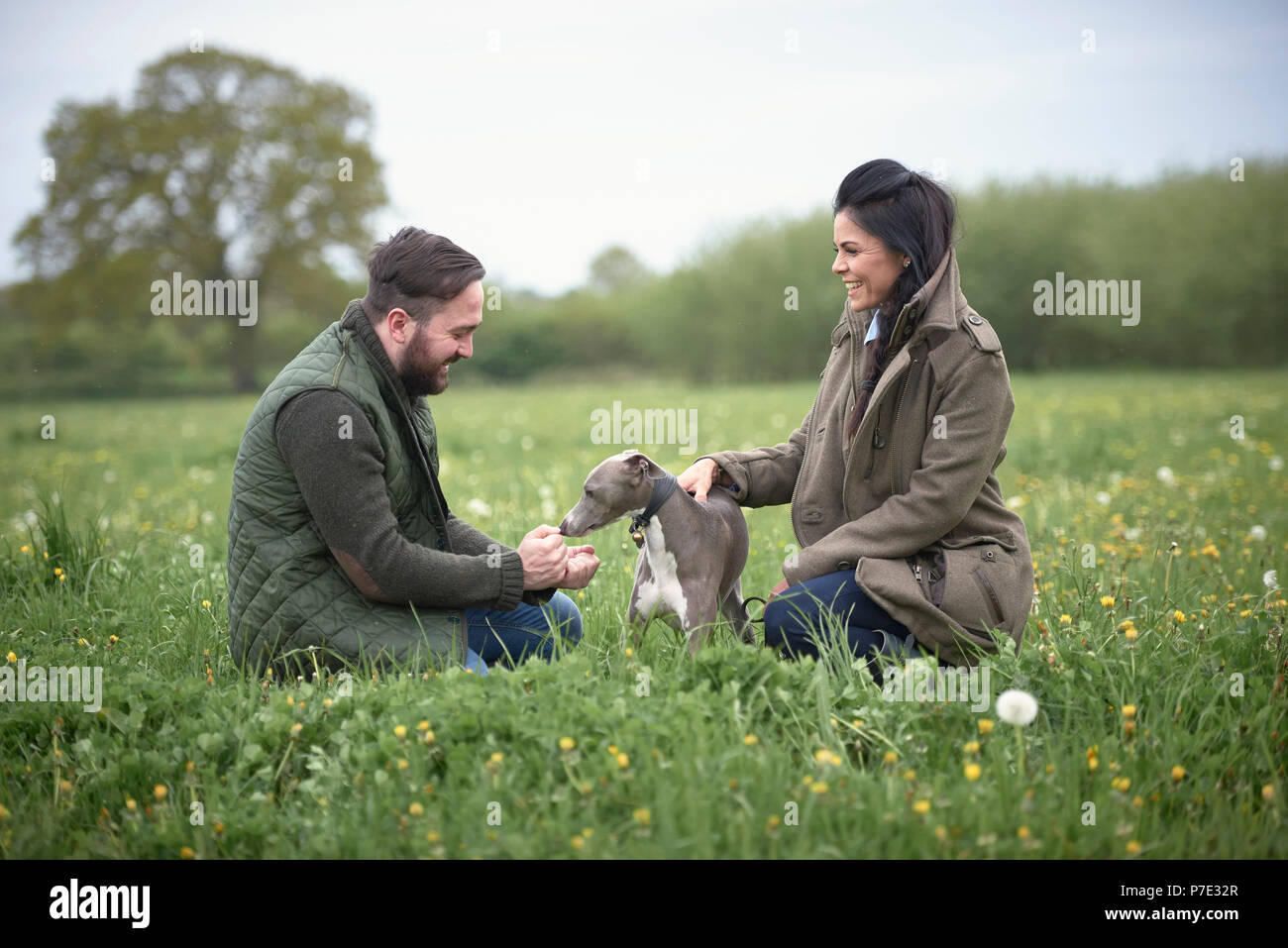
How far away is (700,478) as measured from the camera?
174 inches


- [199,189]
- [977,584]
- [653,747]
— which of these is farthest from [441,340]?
[199,189]

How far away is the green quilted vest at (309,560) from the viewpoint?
3938 millimetres

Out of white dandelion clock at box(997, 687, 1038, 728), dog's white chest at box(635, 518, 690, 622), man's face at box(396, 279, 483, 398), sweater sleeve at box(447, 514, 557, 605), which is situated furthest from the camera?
sweater sleeve at box(447, 514, 557, 605)

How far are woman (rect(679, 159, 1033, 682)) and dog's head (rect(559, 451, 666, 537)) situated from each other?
0.71m

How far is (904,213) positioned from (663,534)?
64.7 inches

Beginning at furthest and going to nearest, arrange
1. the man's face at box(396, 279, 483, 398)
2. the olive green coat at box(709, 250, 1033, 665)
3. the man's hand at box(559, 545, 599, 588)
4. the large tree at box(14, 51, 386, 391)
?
1. the large tree at box(14, 51, 386, 391)
2. the man's hand at box(559, 545, 599, 588)
3. the man's face at box(396, 279, 483, 398)
4. the olive green coat at box(709, 250, 1033, 665)

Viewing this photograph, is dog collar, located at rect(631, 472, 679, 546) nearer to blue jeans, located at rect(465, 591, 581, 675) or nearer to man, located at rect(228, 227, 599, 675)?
man, located at rect(228, 227, 599, 675)

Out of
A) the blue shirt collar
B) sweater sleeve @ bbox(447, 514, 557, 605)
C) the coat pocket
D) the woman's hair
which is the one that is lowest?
the coat pocket

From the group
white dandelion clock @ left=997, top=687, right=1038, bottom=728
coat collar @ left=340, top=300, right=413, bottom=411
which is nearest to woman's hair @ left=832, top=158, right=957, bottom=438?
white dandelion clock @ left=997, top=687, right=1038, bottom=728

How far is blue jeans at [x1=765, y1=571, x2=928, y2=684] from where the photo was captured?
403 centimetres

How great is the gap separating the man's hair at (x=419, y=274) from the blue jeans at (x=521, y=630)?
1360 mm

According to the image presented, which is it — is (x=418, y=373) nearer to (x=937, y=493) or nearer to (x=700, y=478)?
(x=700, y=478)

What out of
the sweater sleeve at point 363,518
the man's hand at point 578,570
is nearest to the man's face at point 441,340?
the sweater sleeve at point 363,518

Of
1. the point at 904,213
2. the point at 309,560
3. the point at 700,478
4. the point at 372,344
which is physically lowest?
the point at 309,560
